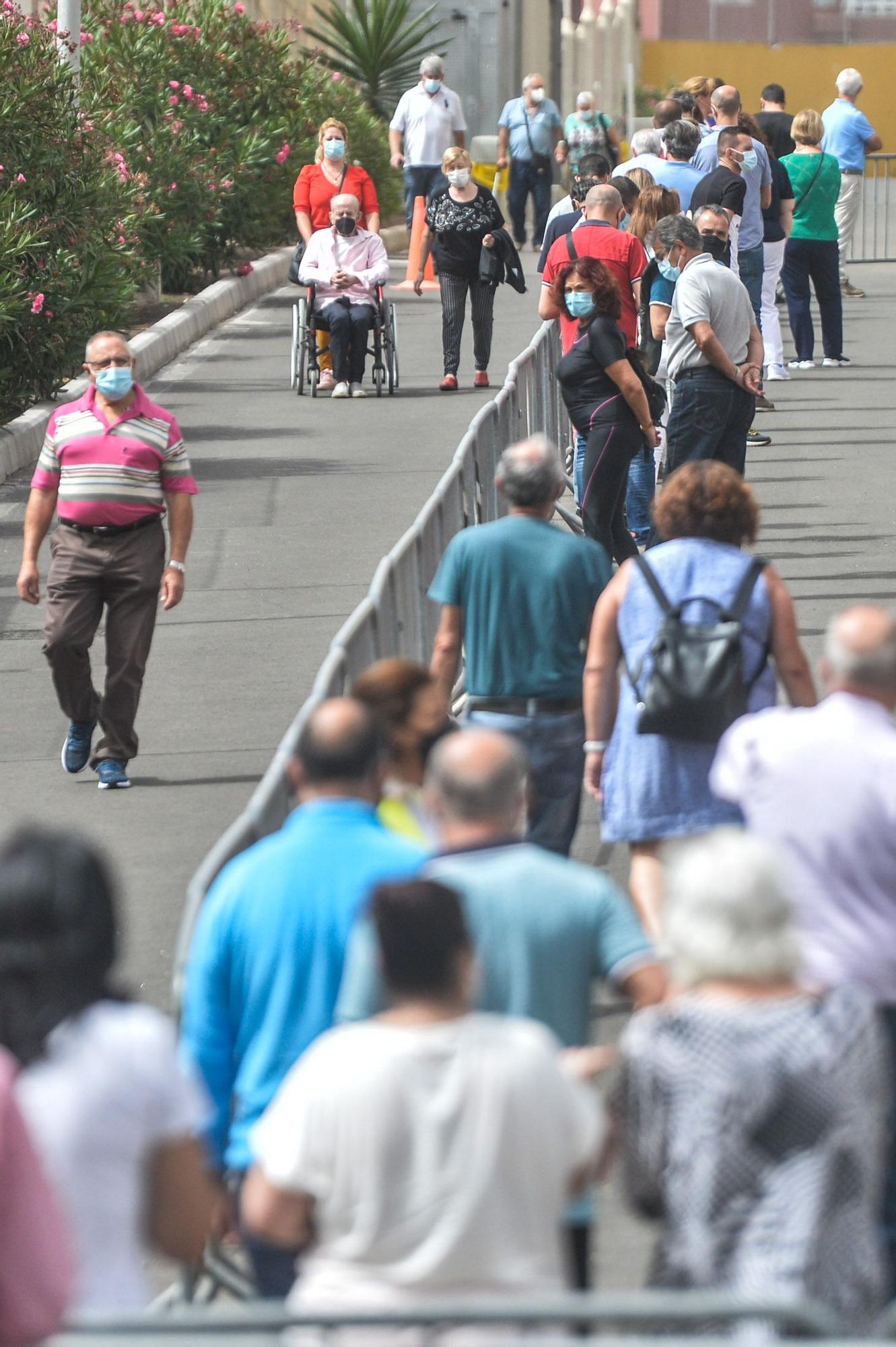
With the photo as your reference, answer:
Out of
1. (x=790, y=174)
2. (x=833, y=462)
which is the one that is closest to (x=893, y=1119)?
(x=833, y=462)

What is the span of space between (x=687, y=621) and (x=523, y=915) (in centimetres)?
209

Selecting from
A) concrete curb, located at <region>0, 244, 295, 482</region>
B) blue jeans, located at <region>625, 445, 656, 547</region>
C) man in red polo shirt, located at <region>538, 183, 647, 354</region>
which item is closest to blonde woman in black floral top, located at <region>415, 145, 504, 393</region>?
concrete curb, located at <region>0, 244, 295, 482</region>

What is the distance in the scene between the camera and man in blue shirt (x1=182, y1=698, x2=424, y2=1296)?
4.21 metres

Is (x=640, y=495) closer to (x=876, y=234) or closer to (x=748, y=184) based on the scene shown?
(x=748, y=184)

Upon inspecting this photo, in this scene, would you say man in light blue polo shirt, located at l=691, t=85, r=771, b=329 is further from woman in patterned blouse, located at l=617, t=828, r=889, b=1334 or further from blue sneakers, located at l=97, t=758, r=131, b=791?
woman in patterned blouse, located at l=617, t=828, r=889, b=1334

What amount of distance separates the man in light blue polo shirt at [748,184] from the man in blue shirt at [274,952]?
480 inches

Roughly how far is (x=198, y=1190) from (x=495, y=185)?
27342mm

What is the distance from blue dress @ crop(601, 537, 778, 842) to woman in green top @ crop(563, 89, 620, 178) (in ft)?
67.2

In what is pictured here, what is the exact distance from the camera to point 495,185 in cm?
3003

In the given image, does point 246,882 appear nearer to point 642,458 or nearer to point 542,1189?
point 542,1189

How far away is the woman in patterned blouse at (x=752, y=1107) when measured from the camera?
362cm

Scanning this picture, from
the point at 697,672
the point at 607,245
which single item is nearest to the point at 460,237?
the point at 607,245

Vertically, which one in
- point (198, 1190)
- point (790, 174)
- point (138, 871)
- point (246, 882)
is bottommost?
point (138, 871)

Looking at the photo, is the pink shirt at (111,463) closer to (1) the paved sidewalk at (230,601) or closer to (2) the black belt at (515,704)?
(1) the paved sidewalk at (230,601)
